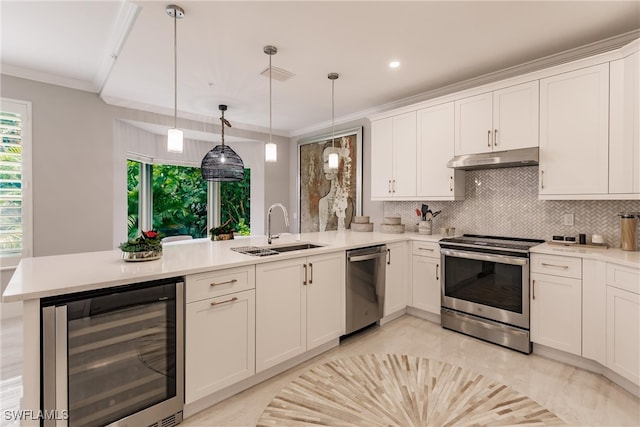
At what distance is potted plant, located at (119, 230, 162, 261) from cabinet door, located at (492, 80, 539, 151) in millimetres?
3132

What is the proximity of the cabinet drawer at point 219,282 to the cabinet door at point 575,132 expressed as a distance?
270cm

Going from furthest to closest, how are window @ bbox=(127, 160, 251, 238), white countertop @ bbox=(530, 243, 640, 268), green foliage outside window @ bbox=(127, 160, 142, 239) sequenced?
1. window @ bbox=(127, 160, 251, 238)
2. green foliage outside window @ bbox=(127, 160, 142, 239)
3. white countertop @ bbox=(530, 243, 640, 268)

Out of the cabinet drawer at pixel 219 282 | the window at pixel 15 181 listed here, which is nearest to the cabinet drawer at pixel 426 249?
the cabinet drawer at pixel 219 282

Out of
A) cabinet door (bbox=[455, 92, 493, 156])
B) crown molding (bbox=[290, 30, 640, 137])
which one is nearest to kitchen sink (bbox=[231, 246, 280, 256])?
cabinet door (bbox=[455, 92, 493, 156])

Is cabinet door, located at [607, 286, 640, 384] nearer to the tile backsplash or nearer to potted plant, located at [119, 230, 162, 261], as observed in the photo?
the tile backsplash

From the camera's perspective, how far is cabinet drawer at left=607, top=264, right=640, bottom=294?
2.03m

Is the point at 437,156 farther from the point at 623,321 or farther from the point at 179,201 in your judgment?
the point at 179,201

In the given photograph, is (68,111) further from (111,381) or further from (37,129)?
(111,381)

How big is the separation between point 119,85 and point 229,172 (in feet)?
5.25

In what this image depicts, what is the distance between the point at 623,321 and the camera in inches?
83.9

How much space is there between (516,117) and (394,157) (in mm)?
1377

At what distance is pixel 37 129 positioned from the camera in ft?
11.5

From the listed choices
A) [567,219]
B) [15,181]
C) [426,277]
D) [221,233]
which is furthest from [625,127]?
[15,181]

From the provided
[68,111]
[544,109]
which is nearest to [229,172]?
[68,111]
